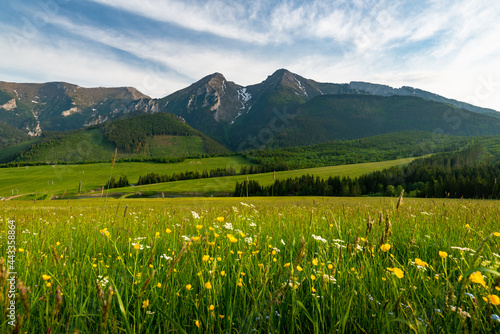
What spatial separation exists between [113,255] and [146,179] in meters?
166

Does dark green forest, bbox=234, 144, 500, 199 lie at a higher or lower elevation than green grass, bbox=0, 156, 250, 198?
higher

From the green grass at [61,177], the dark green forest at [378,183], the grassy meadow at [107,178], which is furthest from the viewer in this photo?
the green grass at [61,177]

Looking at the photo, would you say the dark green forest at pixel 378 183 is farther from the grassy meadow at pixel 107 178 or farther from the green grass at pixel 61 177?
the green grass at pixel 61 177

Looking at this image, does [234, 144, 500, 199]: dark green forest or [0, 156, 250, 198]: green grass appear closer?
[234, 144, 500, 199]: dark green forest

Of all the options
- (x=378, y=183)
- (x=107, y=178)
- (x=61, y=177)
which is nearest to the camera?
(x=378, y=183)

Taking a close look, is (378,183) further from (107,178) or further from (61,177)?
(61,177)

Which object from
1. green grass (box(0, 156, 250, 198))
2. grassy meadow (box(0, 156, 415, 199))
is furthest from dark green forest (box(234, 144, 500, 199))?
green grass (box(0, 156, 250, 198))

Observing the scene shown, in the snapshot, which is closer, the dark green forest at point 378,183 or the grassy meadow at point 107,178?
the dark green forest at point 378,183

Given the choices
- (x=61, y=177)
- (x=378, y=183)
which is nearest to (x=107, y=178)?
(x=61, y=177)

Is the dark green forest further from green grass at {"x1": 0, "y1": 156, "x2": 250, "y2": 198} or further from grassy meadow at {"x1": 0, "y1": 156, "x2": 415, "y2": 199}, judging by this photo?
green grass at {"x1": 0, "y1": 156, "x2": 250, "y2": 198}

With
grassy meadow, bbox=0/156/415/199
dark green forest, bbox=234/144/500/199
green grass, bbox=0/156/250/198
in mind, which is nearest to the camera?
dark green forest, bbox=234/144/500/199

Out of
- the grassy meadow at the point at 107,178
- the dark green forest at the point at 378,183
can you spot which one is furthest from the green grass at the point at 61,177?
the dark green forest at the point at 378,183

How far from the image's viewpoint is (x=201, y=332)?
2.04 metres

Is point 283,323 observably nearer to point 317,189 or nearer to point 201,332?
point 201,332
